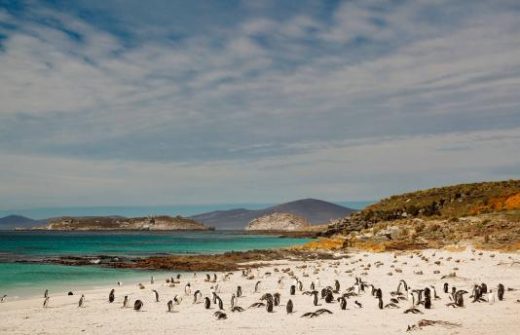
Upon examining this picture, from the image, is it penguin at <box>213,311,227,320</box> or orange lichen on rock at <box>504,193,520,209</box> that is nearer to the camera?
penguin at <box>213,311,227,320</box>

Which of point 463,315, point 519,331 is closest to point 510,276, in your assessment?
point 463,315

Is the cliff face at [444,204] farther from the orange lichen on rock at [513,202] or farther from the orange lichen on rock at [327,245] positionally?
the orange lichen on rock at [327,245]

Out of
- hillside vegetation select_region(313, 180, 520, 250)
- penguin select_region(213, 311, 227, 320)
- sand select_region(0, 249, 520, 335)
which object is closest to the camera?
sand select_region(0, 249, 520, 335)

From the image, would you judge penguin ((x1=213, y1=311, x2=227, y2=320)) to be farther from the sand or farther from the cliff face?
the cliff face

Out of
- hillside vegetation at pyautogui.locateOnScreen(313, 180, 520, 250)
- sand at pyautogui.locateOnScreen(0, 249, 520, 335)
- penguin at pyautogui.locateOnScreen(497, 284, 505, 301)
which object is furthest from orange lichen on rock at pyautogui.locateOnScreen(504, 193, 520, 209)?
penguin at pyautogui.locateOnScreen(497, 284, 505, 301)

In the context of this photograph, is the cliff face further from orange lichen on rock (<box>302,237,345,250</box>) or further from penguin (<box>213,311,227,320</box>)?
penguin (<box>213,311,227,320</box>)

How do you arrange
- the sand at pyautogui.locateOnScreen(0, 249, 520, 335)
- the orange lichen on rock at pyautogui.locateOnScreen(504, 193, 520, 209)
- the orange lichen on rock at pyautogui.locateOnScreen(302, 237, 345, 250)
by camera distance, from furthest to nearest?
1. the orange lichen on rock at pyautogui.locateOnScreen(504, 193, 520, 209)
2. the orange lichen on rock at pyautogui.locateOnScreen(302, 237, 345, 250)
3. the sand at pyautogui.locateOnScreen(0, 249, 520, 335)

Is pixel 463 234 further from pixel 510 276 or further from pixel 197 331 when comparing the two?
pixel 197 331

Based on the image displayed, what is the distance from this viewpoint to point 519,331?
56.3 feet

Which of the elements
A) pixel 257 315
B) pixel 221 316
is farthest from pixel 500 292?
pixel 221 316

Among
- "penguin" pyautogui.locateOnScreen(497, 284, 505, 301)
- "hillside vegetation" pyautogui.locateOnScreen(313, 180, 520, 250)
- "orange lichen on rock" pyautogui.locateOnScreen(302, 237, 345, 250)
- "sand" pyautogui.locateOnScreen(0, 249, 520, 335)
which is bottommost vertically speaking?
"sand" pyautogui.locateOnScreen(0, 249, 520, 335)

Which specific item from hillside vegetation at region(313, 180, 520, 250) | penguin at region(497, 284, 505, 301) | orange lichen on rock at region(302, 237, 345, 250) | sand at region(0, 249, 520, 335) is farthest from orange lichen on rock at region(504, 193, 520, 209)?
penguin at region(497, 284, 505, 301)

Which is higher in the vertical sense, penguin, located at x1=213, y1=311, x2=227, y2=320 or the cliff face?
the cliff face

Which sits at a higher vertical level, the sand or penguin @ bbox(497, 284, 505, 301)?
penguin @ bbox(497, 284, 505, 301)
